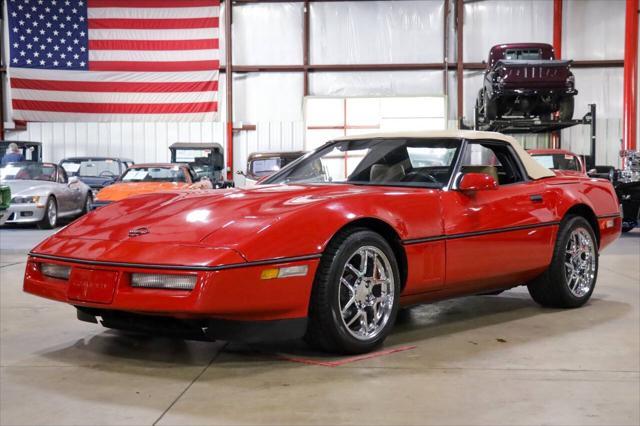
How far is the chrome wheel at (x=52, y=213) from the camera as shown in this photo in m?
12.6

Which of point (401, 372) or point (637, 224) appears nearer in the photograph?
point (401, 372)

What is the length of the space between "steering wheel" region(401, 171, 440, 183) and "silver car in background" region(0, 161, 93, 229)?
30.7 feet

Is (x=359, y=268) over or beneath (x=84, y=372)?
over

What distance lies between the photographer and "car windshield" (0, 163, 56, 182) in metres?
13.1

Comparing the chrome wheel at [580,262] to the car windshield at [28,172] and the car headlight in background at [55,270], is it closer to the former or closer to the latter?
the car headlight in background at [55,270]

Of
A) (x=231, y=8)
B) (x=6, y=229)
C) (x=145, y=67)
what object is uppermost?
A: (x=231, y=8)

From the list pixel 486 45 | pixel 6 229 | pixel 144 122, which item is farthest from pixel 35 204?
pixel 486 45

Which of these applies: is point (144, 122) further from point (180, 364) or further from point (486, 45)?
point (180, 364)

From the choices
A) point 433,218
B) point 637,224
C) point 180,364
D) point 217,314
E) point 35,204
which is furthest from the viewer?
point 35,204

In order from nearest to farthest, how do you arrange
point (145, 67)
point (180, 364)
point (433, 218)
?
1. point (180, 364)
2. point (433, 218)
3. point (145, 67)

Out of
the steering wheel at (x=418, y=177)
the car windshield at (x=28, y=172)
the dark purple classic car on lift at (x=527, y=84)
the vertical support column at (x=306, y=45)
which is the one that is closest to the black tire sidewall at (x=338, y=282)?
the steering wheel at (x=418, y=177)

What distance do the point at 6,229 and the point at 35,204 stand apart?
1060 mm

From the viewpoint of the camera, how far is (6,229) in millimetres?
12938

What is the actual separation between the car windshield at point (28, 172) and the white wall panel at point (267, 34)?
8683 millimetres
